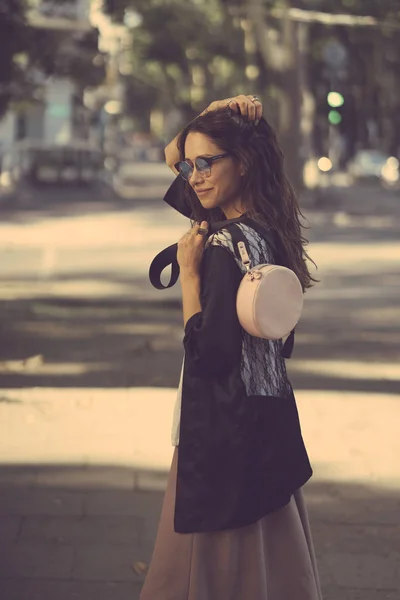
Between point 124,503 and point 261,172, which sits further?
point 124,503

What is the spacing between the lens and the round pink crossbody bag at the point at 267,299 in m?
3.23

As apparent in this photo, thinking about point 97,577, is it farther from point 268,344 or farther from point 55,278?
point 55,278

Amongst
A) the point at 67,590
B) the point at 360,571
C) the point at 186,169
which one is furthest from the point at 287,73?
the point at 186,169

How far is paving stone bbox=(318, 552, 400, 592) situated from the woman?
141 cm

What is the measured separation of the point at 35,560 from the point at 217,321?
2168 mm

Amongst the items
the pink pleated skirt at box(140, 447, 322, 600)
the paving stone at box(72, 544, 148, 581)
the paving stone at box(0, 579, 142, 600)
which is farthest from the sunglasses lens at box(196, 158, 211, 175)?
the paving stone at box(72, 544, 148, 581)

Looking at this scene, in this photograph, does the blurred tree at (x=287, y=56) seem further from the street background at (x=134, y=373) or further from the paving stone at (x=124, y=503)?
the paving stone at (x=124, y=503)

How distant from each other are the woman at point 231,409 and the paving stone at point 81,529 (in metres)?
1.87

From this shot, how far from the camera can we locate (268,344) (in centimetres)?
347

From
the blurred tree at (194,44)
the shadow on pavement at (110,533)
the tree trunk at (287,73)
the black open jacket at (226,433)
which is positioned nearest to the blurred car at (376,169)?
the blurred tree at (194,44)

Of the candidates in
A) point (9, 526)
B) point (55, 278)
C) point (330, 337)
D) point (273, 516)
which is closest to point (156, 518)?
point (9, 526)

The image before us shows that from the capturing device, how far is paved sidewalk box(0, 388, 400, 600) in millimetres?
4996

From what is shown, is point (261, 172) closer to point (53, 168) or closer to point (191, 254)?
point (191, 254)

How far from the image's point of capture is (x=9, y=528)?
5.57 m
